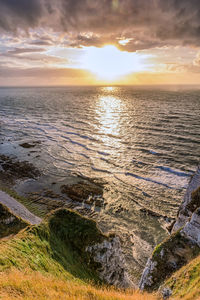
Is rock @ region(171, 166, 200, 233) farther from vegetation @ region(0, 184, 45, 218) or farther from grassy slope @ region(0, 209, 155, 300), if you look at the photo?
vegetation @ region(0, 184, 45, 218)

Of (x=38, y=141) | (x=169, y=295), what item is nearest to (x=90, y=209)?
(x=169, y=295)

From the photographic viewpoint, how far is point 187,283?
9234 mm

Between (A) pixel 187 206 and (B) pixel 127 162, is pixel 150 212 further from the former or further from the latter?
(B) pixel 127 162

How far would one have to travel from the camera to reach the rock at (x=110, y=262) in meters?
12.6

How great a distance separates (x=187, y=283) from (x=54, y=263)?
26.0 ft

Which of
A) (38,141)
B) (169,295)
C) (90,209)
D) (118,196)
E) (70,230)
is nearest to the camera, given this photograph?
(169,295)

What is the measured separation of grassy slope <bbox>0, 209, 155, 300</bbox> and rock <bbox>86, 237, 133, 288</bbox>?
48 centimetres

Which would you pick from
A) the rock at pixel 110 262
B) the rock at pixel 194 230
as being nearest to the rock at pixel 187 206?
the rock at pixel 194 230

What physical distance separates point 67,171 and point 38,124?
46.4m

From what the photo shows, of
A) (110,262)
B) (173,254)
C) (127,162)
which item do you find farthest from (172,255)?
(127,162)

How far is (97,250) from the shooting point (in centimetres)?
1286

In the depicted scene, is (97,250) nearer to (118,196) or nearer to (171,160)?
(118,196)

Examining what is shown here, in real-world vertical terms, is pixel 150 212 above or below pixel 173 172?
below

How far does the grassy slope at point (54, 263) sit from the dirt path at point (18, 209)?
12.1 m
